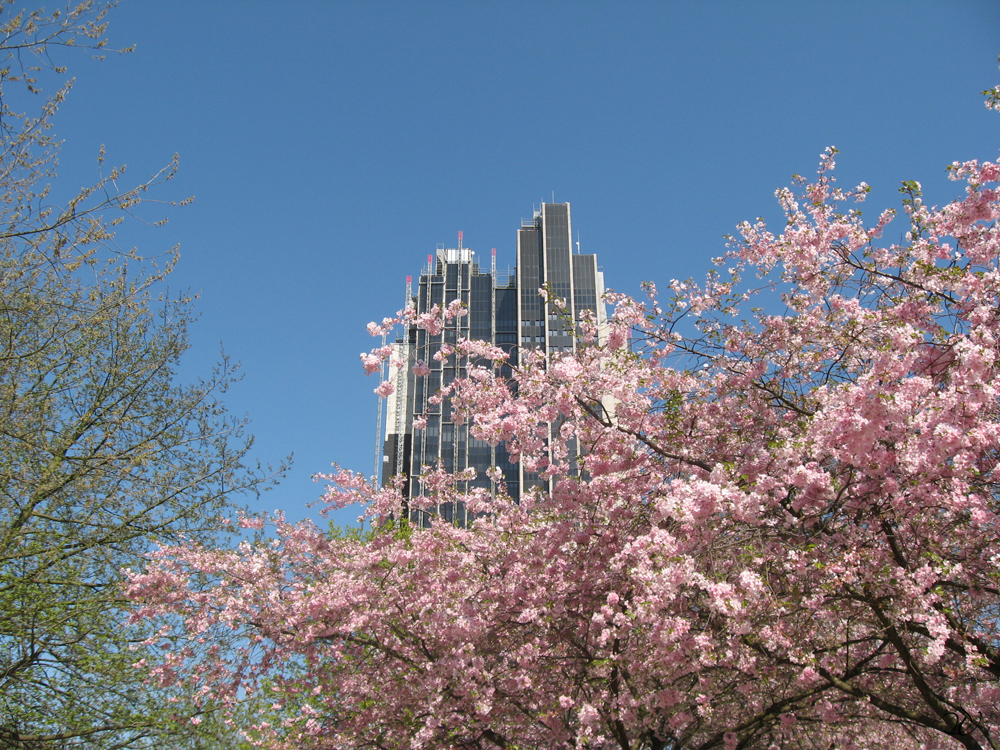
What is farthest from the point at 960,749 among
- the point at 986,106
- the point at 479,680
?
the point at 986,106

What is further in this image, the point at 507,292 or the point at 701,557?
the point at 507,292

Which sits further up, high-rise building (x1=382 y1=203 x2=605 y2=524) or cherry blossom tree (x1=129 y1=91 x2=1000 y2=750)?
high-rise building (x1=382 y1=203 x2=605 y2=524)

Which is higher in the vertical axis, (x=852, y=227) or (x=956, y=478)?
(x=852, y=227)

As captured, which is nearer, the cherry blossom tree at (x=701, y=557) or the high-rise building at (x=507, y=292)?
the cherry blossom tree at (x=701, y=557)

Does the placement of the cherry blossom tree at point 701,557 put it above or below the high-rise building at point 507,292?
below

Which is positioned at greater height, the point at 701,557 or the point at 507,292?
the point at 507,292

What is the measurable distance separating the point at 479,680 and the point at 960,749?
4874mm

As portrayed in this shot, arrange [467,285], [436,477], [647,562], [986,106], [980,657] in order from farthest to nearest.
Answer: [467,285]
[436,477]
[986,106]
[647,562]
[980,657]

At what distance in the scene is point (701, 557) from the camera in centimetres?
591

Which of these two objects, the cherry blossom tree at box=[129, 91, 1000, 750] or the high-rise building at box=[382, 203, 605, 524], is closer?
the cherry blossom tree at box=[129, 91, 1000, 750]

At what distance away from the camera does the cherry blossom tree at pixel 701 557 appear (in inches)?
206

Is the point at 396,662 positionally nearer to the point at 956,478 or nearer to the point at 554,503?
the point at 554,503

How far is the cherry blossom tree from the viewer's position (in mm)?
5242

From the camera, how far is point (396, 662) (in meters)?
8.77
